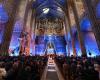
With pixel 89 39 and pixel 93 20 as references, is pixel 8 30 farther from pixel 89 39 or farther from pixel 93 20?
pixel 89 39

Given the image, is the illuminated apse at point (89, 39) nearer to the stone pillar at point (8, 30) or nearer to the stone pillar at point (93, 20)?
the stone pillar at point (93, 20)

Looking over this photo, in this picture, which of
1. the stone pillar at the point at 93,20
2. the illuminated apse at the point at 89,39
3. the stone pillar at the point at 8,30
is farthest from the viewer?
the illuminated apse at the point at 89,39

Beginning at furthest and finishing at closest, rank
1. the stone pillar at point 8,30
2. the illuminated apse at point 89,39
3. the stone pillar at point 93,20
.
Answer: the illuminated apse at point 89,39, the stone pillar at point 8,30, the stone pillar at point 93,20

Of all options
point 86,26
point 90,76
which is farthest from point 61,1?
point 90,76

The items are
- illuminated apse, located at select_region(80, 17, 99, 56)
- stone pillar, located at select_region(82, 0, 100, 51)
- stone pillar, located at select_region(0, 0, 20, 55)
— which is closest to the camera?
stone pillar, located at select_region(82, 0, 100, 51)

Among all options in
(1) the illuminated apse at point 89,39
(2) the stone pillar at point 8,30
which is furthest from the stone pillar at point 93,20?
(2) the stone pillar at point 8,30

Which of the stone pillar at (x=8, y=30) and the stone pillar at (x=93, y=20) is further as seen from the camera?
the stone pillar at (x=8, y=30)

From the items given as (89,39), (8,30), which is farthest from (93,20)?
(89,39)

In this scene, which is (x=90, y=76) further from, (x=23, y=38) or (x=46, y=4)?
(x=46, y=4)

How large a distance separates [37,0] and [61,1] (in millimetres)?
5808

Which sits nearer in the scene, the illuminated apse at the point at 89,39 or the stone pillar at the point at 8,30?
the stone pillar at the point at 8,30

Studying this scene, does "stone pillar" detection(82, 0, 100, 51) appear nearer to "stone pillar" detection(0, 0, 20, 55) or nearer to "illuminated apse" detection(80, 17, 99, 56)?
"illuminated apse" detection(80, 17, 99, 56)

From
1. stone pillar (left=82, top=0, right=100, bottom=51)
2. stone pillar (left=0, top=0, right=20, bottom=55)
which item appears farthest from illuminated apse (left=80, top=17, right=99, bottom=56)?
stone pillar (left=0, top=0, right=20, bottom=55)

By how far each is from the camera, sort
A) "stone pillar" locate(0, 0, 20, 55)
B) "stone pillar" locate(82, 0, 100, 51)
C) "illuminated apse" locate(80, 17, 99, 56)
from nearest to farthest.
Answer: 1. "stone pillar" locate(82, 0, 100, 51)
2. "stone pillar" locate(0, 0, 20, 55)
3. "illuminated apse" locate(80, 17, 99, 56)
